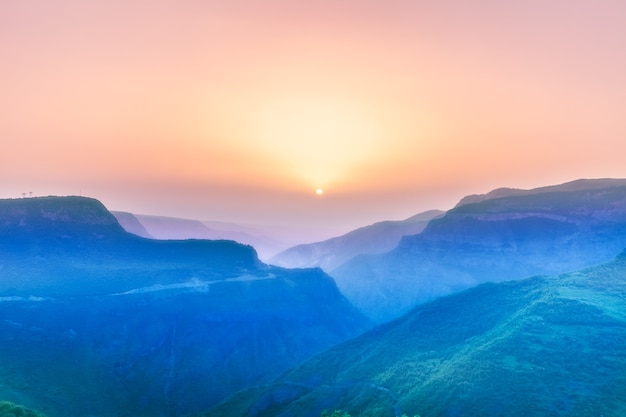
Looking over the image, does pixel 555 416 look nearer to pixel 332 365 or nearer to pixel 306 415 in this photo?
pixel 306 415

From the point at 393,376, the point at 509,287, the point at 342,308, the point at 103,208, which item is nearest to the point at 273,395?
the point at 393,376

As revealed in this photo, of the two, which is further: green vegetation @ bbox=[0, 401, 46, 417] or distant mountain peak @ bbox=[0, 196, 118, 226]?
distant mountain peak @ bbox=[0, 196, 118, 226]

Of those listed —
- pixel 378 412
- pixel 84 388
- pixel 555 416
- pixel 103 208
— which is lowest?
pixel 84 388

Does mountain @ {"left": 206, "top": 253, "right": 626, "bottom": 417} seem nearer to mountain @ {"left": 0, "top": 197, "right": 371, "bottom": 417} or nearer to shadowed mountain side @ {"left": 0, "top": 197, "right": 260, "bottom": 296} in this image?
mountain @ {"left": 0, "top": 197, "right": 371, "bottom": 417}

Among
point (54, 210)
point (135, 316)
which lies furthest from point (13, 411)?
point (54, 210)

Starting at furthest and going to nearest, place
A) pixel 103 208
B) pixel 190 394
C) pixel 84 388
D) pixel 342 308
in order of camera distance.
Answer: pixel 342 308 → pixel 103 208 → pixel 190 394 → pixel 84 388

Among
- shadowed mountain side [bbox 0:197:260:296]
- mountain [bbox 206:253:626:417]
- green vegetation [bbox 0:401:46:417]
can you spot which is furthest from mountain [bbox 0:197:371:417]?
green vegetation [bbox 0:401:46:417]

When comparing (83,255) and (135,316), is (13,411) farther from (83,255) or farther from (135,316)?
(83,255)
